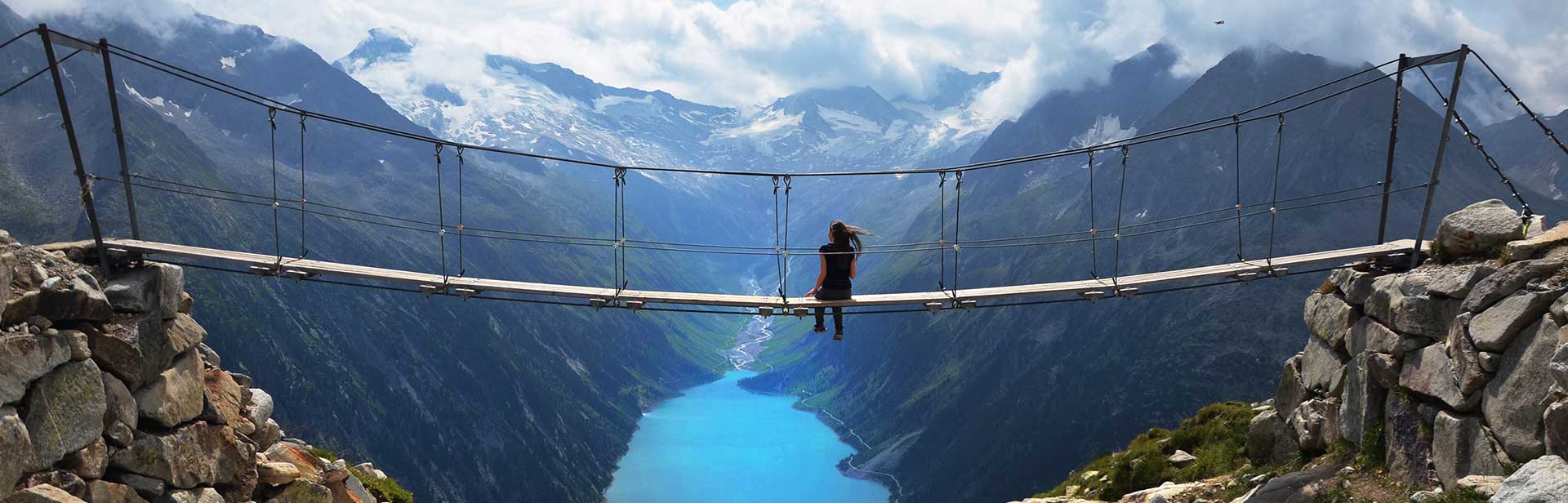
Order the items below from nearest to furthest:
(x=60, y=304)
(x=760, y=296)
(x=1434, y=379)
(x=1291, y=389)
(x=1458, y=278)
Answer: (x=60, y=304)
(x=1434, y=379)
(x=1458, y=278)
(x=760, y=296)
(x=1291, y=389)

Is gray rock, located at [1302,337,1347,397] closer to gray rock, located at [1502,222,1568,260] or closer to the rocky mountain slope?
gray rock, located at [1502,222,1568,260]

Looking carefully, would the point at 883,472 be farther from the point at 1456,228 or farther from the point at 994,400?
the point at 1456,228

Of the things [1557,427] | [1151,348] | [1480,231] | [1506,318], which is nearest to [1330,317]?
[1480,231]

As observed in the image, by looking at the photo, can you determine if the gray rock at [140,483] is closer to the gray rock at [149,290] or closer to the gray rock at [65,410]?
the gray rock at [65,410]

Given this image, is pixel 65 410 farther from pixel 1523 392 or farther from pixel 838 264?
pixel 1523 392

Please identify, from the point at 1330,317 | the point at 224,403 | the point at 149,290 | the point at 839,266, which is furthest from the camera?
the point at 839,266

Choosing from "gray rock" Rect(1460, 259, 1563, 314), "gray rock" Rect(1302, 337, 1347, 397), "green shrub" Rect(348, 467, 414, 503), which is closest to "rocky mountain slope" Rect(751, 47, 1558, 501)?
"gray rock" Rect(1302, 337, 1347, 397)
